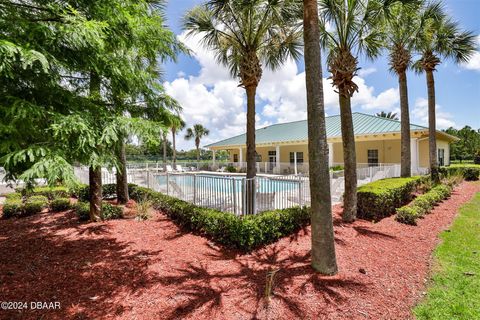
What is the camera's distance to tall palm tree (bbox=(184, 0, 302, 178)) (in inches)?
319

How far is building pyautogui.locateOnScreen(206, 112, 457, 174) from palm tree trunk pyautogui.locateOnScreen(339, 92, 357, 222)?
10.4 meters

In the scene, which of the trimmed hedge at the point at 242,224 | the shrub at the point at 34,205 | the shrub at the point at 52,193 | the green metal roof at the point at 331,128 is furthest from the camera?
the green metal roof at the point at 331,128

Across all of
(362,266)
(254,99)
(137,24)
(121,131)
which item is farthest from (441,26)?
(121,131)

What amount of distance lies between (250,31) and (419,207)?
850 cm

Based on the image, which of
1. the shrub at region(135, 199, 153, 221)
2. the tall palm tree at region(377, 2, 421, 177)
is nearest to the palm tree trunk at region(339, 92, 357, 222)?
the shrub at region(135, 199, 153, 221)

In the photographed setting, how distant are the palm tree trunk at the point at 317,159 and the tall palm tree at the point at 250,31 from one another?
389 cm

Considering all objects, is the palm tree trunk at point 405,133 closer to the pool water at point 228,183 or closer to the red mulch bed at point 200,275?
the red mulch bed at point 200,275

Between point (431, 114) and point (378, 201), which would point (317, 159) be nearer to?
point (378, 201)

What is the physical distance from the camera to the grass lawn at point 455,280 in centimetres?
365

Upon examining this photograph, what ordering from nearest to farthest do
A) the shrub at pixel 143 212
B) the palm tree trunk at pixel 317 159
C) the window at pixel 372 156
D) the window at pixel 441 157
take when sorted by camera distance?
the palm tree trunk at pixel 317 159, the shrub at pixel 143 212, the window at pixel 372 156, the window at pixel 441 157

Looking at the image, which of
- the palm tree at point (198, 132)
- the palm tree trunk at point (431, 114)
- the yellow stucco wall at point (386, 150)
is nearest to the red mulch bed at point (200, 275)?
the palm tree trunk at point (431, 114)

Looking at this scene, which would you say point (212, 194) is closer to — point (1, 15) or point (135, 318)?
point (135, 318)

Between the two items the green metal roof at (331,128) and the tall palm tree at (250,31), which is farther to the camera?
the green metal roof at (331,128)

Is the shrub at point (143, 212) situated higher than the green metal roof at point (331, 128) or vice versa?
the green metal roof at point (331, 128)
